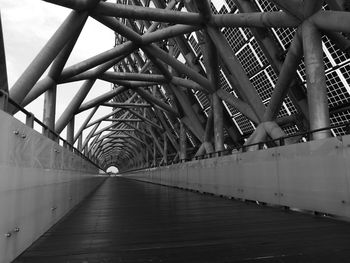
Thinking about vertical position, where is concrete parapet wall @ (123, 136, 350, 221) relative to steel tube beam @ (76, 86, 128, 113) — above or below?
below

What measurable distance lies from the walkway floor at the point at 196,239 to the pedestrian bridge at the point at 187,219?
0.04 feet

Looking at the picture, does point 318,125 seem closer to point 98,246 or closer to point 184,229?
point 184,229

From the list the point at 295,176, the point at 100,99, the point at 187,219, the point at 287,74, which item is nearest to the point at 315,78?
the point at 287,74

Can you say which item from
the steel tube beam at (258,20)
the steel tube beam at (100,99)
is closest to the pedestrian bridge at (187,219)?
the steel tube beam at (258,20)

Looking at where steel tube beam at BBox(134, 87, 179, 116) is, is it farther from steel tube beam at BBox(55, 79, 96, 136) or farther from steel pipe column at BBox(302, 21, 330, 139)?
steel pipe column at BBox(302, 21, 330, 139)

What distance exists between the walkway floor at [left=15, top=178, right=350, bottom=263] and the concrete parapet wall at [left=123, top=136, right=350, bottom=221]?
0.41 meters

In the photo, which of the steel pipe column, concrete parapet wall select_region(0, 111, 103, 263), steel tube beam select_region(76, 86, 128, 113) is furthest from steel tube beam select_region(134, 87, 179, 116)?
concrete parapet wall select_region(0, 111, 103, 263)

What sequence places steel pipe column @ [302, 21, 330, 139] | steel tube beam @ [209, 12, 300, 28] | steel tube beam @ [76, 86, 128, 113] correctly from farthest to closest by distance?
steel tube beam @ [76, 86, 128, 113]
steel tube beam @ [209, 12, 300, 28]
steel pipe column @ [302, 21, 330, 139]

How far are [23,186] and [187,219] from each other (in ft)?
13.2

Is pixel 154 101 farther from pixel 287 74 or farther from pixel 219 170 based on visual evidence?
pixel 287 74

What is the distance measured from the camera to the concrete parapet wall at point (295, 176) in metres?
6.60

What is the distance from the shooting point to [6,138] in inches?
146

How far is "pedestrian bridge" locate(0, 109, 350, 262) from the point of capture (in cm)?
414

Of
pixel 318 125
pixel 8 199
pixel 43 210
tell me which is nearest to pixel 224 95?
pixel 318 125
